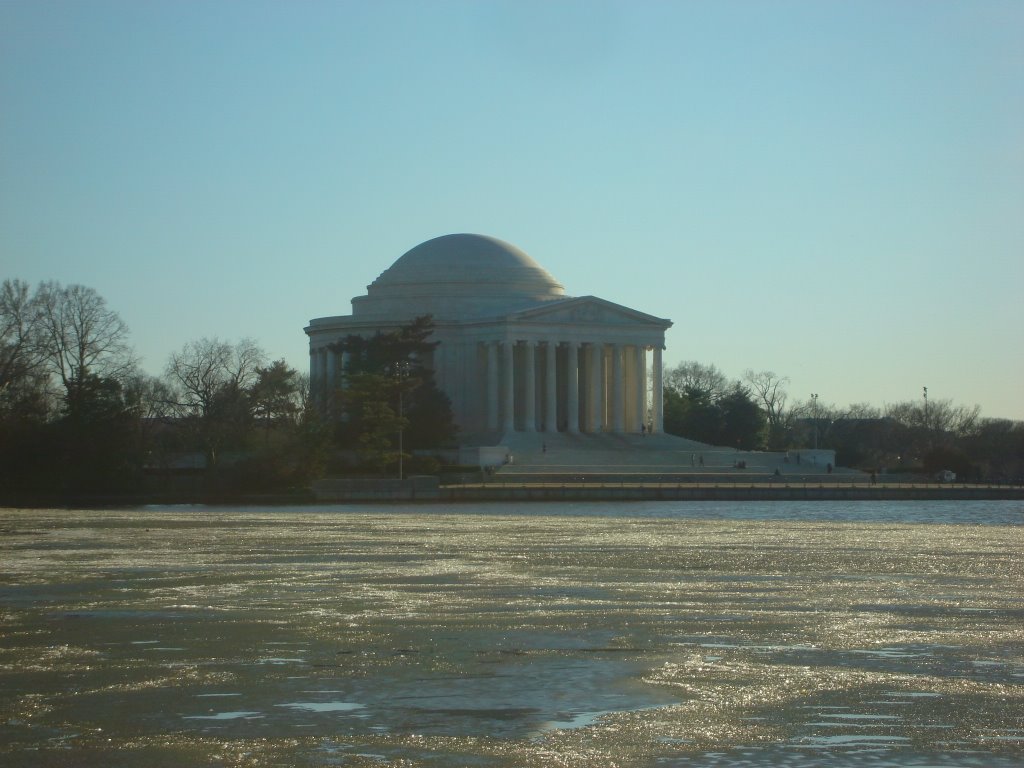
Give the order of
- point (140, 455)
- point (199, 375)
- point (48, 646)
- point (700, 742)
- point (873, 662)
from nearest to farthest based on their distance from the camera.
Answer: point (700, 742)
point (873, 662)
point (48, 646)
point (140, 455)
point (199, 375)

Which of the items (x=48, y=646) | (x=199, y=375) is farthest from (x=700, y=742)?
(x=199, y=375)

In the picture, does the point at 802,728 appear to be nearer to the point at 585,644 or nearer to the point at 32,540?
the point at 585,644

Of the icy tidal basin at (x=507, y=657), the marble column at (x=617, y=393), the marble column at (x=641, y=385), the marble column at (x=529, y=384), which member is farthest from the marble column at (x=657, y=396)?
the icy tidal basin at (x=507, y=657)

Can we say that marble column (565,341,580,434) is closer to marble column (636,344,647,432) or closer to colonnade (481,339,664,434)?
colonnade (481,339,664,434)

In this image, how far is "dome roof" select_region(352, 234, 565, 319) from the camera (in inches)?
5541

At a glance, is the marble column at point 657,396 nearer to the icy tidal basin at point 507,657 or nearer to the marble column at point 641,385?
the marble column at point 641,385

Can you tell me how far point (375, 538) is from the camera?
4941cm

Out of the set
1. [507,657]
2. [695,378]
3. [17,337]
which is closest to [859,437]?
[695,378]

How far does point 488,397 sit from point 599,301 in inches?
462

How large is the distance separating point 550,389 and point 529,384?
276cm

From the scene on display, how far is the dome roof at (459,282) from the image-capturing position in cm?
14075

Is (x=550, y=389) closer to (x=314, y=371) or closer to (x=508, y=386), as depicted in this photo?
(x=508, y=386)

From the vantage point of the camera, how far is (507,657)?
22.0 m

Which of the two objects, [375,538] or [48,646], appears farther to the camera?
[375,538]
